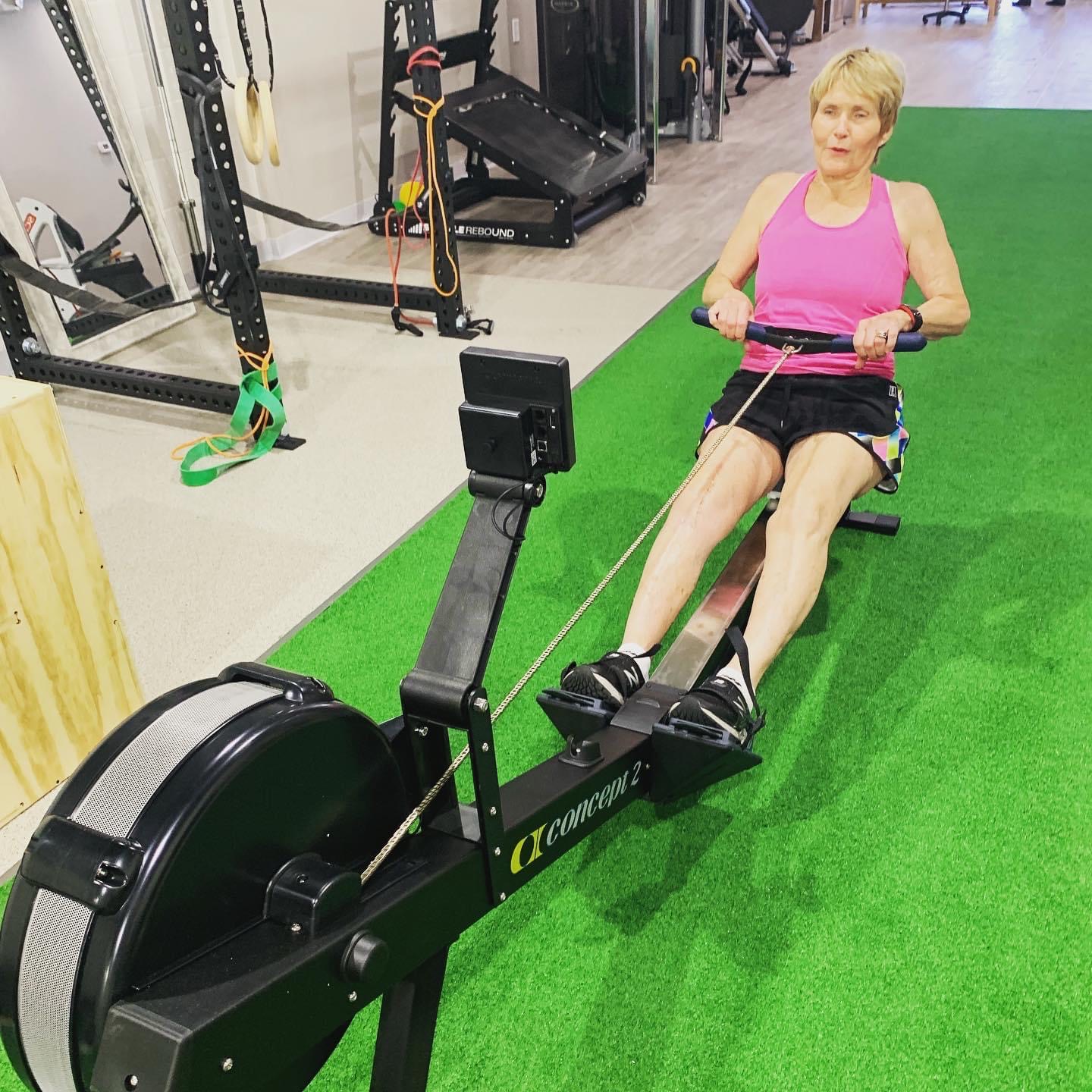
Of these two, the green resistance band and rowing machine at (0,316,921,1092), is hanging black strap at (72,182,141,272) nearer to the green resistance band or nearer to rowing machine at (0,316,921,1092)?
the green resistance band

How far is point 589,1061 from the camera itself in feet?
4.66

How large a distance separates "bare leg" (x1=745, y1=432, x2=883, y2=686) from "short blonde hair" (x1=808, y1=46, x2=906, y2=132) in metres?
0.63

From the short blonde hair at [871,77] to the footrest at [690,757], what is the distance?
1248 millimetres

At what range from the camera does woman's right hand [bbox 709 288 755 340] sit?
2.01 meters

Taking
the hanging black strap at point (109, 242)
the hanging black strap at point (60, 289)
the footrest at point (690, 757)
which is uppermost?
the hanging black strap at point (60, 289)

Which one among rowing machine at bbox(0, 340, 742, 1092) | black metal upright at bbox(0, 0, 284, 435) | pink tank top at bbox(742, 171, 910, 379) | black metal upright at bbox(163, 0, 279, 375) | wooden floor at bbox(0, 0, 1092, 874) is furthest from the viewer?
black metal upright at bbox(0, 0, 284, 435)

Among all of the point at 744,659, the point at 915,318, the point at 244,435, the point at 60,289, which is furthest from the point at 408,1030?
the point at 60,289

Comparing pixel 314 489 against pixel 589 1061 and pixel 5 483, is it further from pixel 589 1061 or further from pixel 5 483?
pixel 589 1061

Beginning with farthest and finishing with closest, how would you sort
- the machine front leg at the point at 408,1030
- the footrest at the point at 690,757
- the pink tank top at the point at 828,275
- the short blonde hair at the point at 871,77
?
the pink tank top at the point at 828,275 < the short blonde hair at the point at 871,77 < the footrest at the point at 690,757 < the machine front leg at the point at 408,1030

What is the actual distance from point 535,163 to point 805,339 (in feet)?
11.2

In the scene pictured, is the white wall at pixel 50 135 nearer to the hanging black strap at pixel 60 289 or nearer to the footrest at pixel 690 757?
the hanging black strap at pixel 60 289

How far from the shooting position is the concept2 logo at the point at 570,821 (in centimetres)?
125

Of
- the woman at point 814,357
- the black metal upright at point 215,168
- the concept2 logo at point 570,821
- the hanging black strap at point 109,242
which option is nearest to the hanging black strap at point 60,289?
the black metal upright at point 215,168

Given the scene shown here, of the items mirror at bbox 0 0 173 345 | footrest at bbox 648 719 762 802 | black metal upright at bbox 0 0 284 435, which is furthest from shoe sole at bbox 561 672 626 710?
mirror at bbox 0 0 173 345
